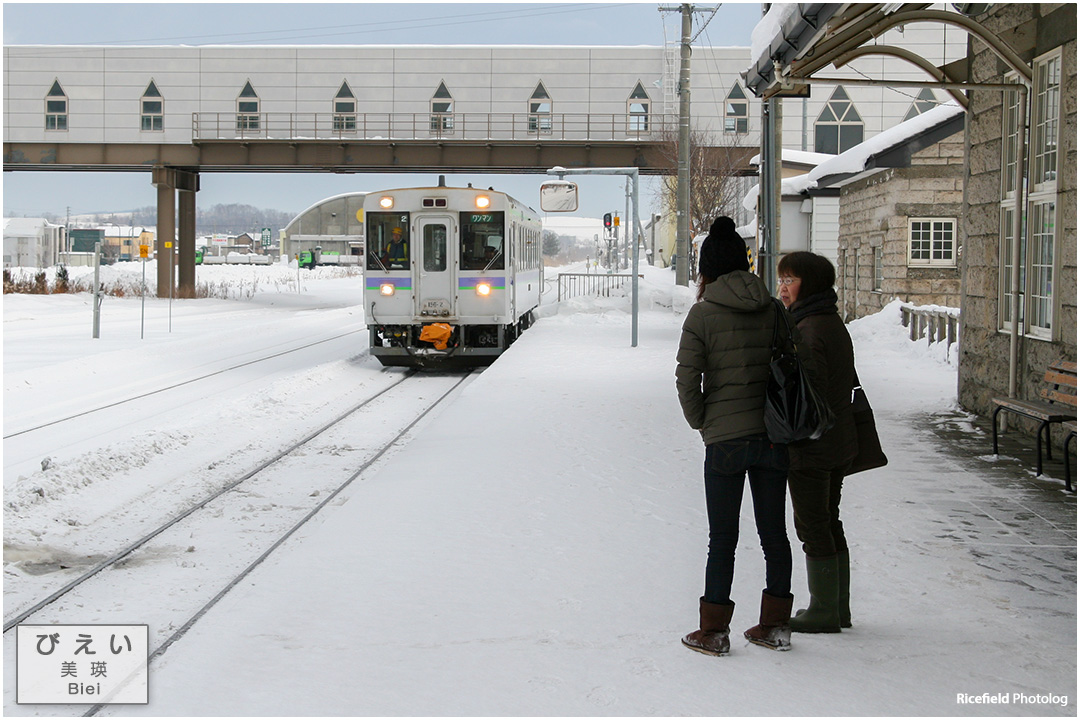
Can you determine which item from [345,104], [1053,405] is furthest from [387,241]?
[345,104]

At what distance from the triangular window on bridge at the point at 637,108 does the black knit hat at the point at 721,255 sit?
122ft

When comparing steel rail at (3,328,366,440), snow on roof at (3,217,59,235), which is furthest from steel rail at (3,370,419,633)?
snow on roof at (3,217,59,235)

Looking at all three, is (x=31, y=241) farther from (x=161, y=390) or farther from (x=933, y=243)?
(x=933, y=243)

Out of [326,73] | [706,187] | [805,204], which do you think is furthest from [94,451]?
[706,187]

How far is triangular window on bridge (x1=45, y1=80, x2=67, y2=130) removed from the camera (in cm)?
4144

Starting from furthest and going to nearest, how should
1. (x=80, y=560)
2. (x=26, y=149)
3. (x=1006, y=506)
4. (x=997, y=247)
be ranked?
(x=26, y=149) < (x=997, y=247) < (x=1006, y=506) < (x=80, y=560)

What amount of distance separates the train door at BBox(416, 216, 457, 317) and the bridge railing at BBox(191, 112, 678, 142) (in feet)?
Answer: 72.1

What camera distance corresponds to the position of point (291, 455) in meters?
11.4

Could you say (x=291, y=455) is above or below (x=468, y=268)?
below

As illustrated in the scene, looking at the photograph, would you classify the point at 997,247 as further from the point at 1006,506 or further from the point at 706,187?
the point at 706,187

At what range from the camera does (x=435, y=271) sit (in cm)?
1988

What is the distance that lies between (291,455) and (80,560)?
4043mm

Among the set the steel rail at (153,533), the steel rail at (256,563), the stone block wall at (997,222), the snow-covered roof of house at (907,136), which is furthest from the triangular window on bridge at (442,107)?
the stone block wall at (997,222)

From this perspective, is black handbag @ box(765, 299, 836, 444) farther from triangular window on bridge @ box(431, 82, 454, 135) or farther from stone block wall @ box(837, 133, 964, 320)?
triangular window on bridge @ box(431, 82, 454, 135)
